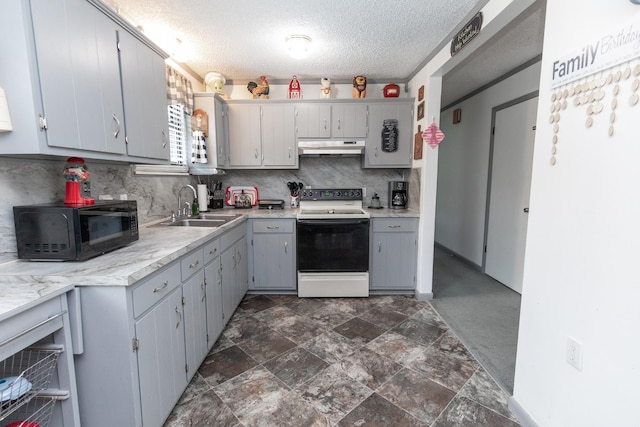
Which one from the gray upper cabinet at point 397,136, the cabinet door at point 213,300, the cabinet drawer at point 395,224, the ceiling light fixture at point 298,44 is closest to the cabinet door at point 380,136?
the gray upper cabinet at point 397,136

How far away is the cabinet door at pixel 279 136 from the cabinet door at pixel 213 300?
5.03ft

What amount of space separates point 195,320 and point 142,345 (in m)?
0.54

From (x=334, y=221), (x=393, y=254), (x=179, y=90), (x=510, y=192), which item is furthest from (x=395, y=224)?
(x=179, y=90)

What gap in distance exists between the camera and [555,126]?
1253 millimetres

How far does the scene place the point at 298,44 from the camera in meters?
2.33

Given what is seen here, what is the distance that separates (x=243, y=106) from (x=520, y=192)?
323 centimetres

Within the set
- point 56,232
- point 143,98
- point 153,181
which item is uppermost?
point 143,98

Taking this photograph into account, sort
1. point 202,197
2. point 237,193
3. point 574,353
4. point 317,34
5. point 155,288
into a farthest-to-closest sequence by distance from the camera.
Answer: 1. point 237,193
2. point 202,197
3. point 317,34
4. point 155,288
5. point 574,353

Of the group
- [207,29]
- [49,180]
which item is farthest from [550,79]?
[49,180]

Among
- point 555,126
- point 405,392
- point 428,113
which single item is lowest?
point 405,392

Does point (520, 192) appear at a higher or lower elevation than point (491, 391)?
higher

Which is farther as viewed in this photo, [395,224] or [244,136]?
A: [244,136]

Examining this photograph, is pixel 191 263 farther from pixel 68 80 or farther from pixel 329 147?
pixel 329 147

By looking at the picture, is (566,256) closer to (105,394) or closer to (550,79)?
(550,79)
